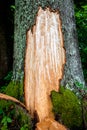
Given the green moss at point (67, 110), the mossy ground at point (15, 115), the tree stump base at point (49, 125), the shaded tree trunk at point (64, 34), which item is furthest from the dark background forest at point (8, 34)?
the tree stump base at point (49, 125)

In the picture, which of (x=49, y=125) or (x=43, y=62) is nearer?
(x=49, y=125)

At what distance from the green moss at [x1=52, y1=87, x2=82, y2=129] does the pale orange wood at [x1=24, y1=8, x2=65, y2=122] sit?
0.09 meters

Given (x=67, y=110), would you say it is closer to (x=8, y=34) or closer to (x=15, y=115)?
(x=15, y=115)

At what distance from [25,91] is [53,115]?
532 millimetres

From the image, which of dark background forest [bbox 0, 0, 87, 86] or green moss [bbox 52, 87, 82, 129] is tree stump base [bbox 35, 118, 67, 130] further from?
dark background forest [bbox 0, 0, 87, 86]

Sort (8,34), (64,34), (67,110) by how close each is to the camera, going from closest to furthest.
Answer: (67,110)
(64,34)
(8,34)

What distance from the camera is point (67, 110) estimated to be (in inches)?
143

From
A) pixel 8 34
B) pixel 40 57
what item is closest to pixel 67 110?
pixel 40 57

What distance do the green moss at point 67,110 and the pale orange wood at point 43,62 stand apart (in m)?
0.09

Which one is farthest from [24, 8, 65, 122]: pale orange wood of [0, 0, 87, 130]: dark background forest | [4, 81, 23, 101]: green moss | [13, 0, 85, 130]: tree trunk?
[0, 0, 87, 130]: dark background forest

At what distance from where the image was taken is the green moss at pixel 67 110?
3.61m

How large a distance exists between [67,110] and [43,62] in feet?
2.45

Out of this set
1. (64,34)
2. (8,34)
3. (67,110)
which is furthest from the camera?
(8,34)

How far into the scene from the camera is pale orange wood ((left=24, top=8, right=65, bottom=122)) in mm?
3639
